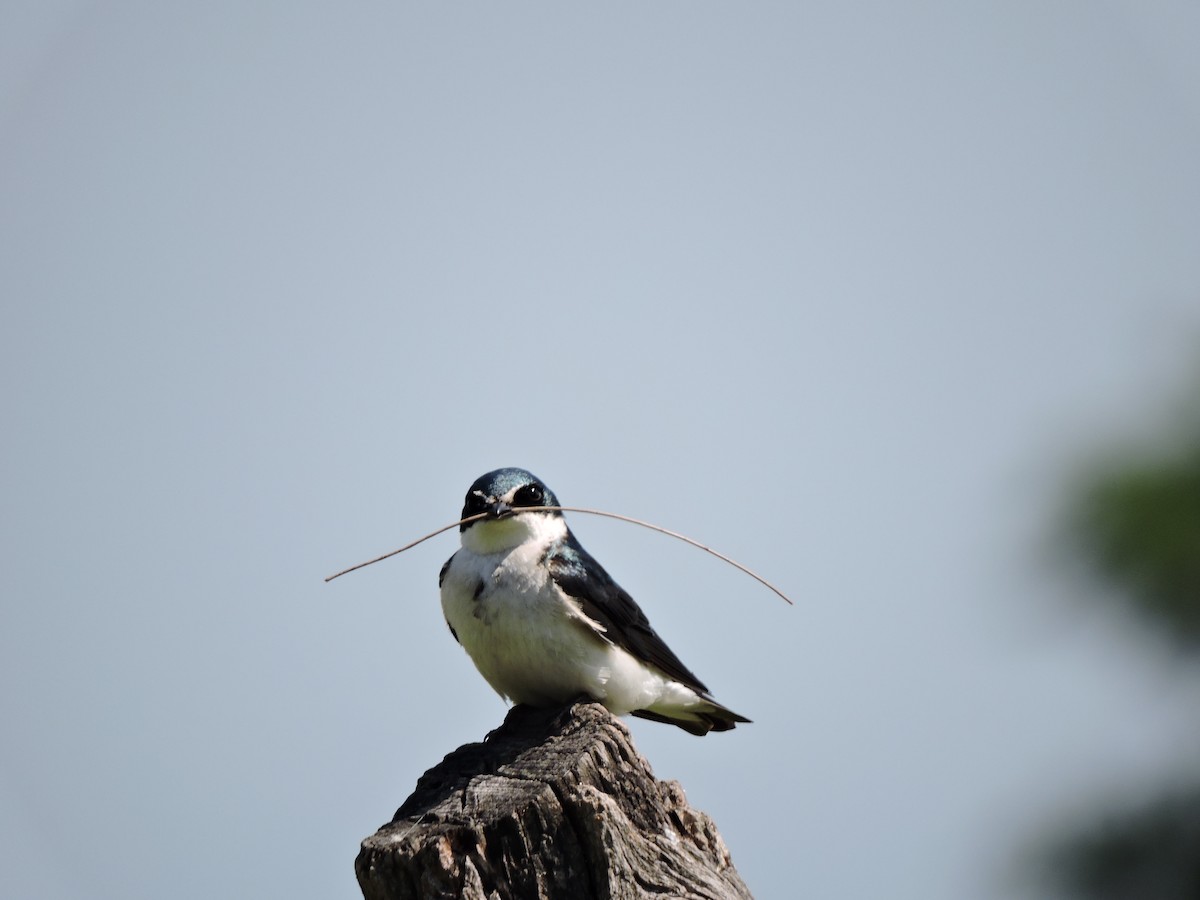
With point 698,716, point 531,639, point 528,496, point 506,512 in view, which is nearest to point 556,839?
point 531,639

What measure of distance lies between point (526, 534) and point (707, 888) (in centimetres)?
232

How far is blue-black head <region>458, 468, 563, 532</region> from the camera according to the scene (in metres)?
6.12

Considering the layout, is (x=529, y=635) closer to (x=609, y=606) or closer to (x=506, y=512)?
(x=609, y=606)

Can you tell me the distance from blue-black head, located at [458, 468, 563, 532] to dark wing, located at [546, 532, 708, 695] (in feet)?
0.86

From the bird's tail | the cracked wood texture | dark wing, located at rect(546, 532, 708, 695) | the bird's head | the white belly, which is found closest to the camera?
the cracked wood texture

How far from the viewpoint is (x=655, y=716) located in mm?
6824

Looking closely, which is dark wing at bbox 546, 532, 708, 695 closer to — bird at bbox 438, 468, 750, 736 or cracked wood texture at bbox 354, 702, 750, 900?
bird at bbox 438, 468, 750, 736

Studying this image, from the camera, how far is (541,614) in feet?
19.1

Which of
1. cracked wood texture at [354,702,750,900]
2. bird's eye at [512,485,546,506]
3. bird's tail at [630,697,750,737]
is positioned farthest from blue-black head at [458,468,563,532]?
cracked wood texture at [354,702,750,900]

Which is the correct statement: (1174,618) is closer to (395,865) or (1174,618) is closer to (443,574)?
(443,574)

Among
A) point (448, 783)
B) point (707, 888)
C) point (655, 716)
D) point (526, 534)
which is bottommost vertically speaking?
point (707, 888)

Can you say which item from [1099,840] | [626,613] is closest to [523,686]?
[626,613]

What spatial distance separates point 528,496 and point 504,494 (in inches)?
5.3

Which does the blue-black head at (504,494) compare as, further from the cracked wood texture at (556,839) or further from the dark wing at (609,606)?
the cracked wood texture at (556,839)
